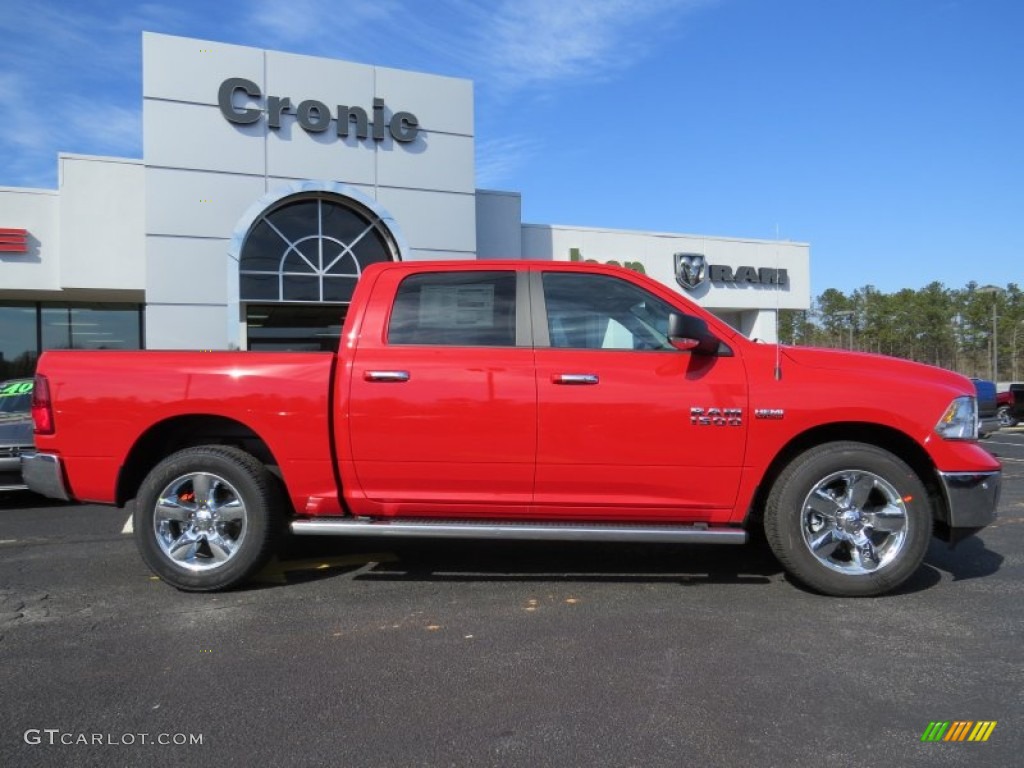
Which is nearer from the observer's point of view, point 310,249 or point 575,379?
point 575,379

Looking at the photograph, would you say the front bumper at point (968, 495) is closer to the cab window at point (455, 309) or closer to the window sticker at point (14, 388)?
the cab window at point (455, 309)

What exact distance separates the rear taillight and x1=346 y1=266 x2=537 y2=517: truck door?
1.88m

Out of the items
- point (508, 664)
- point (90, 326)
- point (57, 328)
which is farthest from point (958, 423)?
point (57, 328)

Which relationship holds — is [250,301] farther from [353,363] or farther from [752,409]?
[752,409]

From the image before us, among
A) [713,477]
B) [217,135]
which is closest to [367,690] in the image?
[713,477]

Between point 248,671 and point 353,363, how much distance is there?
1.81m

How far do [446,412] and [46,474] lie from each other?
2.53 metres

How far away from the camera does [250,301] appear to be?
48.4ft

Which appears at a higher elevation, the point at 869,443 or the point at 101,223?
the point at 101,223

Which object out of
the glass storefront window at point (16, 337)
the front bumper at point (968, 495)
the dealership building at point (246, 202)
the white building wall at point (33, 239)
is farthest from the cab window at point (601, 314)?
the glass storefront window at point (16, 337)

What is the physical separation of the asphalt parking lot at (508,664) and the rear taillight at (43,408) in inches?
41.3

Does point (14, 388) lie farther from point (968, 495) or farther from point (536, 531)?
point (968, 495)

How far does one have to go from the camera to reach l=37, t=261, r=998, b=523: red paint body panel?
4254 mm

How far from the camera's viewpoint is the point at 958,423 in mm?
4254
